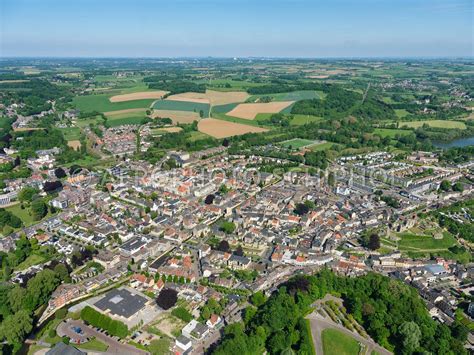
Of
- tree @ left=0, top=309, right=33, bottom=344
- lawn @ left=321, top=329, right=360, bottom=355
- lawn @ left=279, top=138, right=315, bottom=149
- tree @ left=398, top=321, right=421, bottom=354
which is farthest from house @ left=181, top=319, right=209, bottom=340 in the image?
lawn @ left=279, top=138, right=315, bottom=149

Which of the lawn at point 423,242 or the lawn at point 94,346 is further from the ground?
the lawn at point 423,242

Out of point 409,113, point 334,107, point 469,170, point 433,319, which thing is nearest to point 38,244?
point 433,319

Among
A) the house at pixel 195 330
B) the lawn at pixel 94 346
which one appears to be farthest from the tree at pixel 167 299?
the lawn at pixel 94 346

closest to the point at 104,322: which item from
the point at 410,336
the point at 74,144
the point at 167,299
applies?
the point at 167,299

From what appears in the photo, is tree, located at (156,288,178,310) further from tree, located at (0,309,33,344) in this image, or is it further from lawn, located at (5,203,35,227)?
lawn, located at (5,203,35,227)

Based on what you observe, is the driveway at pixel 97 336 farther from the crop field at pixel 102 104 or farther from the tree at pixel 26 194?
the crop field at pixel 102 104

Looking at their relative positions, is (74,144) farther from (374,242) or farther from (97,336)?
(374,242)
